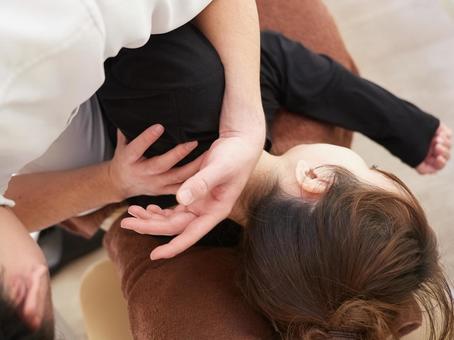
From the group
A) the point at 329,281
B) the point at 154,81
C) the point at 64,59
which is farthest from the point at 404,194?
the point at 64,59

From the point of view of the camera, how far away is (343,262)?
871mm

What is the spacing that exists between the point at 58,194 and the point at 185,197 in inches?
17.0

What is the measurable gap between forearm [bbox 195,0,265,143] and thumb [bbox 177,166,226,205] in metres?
0.10

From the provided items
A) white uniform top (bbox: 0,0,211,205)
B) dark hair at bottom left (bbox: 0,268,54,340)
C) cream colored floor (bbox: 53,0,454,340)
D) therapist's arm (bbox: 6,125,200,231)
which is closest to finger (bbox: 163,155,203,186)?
therapist's arm (bbox: 6,125,200,231)

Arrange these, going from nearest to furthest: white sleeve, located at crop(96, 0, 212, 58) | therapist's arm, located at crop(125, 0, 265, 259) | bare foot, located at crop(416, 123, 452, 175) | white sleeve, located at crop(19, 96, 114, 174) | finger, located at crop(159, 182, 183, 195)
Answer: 1. white sleeve, located at crop(96, 0, 212, 58)
2. therapist's arm, located at crop(125, 0, 265, 259)
3. finger, located at crop(159, 182, 183, 195)
4. white sleeve, located at crop(19, 96, 114, 174)
5. bare foot, located at crop(416, 123, 452, 175)

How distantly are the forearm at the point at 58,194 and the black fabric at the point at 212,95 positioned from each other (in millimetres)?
75

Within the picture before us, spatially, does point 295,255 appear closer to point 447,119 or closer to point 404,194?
point 404,194

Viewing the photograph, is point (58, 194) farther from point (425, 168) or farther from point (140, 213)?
point (425, 168)

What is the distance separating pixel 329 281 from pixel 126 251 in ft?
1.41

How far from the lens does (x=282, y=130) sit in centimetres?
120

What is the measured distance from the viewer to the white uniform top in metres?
0.67

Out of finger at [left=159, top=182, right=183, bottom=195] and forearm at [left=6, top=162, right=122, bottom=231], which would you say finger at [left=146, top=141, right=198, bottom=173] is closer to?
finger at [left=159, top=182, right=183, bottom=195]

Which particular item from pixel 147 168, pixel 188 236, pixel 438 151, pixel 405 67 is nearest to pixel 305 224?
pixel 188 236

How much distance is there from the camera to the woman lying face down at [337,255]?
875mm
